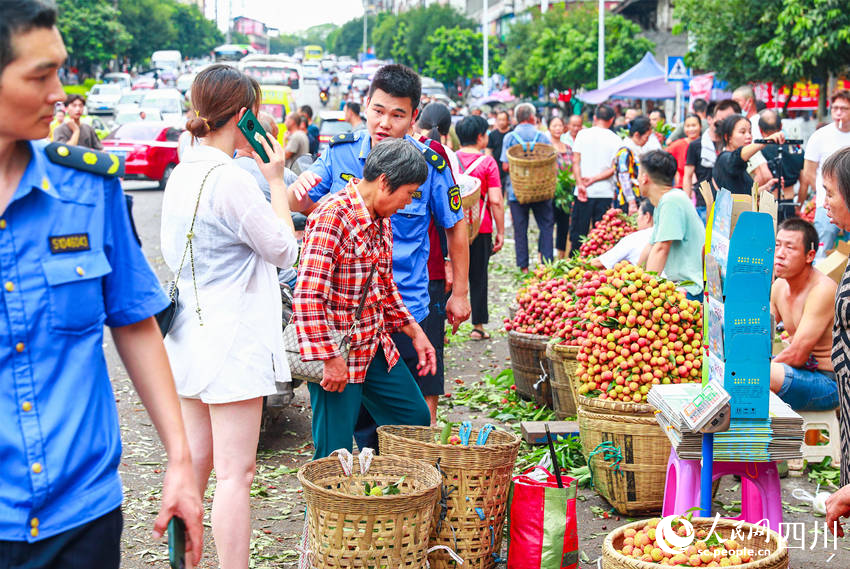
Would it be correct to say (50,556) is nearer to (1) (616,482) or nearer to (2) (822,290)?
(1) (616,482)

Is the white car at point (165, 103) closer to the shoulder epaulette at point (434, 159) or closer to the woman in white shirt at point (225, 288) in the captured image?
the shoulder epaulette at point (434, 159)

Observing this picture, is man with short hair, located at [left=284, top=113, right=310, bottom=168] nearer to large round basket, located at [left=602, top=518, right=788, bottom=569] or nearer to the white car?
large round basket, located at [left=602, top=518, right=788, bottom=569]

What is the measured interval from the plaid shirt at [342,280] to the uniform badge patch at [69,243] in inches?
78.1

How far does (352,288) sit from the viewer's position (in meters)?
4.30

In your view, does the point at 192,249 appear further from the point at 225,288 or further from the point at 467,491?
the point at 467,491

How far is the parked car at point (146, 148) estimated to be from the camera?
23.6 metres

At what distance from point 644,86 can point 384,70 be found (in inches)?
903

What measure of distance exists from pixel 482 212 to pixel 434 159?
4.28 meters

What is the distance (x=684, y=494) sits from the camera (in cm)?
453

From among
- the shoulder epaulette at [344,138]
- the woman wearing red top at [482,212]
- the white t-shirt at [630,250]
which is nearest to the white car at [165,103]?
the woman wearing red top at [482,212]

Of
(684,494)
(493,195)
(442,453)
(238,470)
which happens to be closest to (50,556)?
(238,470)

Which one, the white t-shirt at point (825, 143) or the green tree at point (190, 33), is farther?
the green tree at point (190, 33)

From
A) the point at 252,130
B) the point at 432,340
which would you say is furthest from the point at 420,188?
the point at 252,130

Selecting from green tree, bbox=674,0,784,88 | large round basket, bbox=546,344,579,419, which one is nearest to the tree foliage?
green tree, bbox=674,0,784,88
